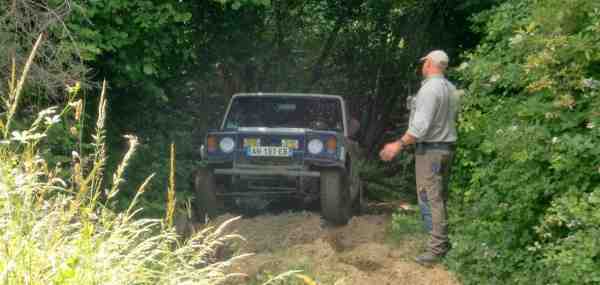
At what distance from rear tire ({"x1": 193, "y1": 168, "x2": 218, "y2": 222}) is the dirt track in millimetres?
206

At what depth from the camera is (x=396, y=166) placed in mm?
12977

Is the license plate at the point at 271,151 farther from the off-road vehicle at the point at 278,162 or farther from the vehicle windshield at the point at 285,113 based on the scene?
the vehicle windshield at the point at 285,113

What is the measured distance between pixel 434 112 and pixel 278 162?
7.98 feet

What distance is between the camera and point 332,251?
6.81m

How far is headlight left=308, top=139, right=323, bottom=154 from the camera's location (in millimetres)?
8305

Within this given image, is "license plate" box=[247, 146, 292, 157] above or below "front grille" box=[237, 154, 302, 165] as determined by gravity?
above

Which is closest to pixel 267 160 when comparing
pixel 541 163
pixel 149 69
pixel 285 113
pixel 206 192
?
pixel 206 192

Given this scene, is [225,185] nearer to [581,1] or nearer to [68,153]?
[68,153]

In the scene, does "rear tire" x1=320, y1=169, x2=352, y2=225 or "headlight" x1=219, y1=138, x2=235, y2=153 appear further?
"headlight" x1=219, y1=138, x2=235, y2=153

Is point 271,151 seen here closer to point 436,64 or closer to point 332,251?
point 332,251

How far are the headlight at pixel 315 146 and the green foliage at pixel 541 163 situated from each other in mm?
1985

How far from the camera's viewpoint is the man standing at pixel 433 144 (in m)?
6.35

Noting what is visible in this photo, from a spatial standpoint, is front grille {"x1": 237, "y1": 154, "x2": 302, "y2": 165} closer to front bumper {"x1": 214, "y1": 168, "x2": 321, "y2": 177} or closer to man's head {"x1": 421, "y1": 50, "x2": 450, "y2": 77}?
front bumper {"x1": 214, "y1": 168, "x2": 321, "y2": 177}

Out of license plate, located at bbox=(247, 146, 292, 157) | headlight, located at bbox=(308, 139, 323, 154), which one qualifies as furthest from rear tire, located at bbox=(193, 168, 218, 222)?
headlight, located at bbox=(308, 139, 323, 154)
